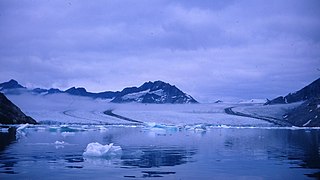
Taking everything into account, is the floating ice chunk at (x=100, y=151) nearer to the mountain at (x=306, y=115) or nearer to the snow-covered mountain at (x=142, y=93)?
the mountain at (x=306, y=115)

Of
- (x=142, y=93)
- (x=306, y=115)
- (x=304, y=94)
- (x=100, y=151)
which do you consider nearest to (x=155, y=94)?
(x=142, y=93)

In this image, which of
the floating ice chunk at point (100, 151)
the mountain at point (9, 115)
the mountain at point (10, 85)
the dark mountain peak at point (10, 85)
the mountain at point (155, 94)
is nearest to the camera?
the floating ice chunk at point (100, 151)

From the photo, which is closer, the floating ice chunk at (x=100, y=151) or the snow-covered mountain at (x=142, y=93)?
the floating ice chunk at (x=100, y=151)

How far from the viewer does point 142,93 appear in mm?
166625

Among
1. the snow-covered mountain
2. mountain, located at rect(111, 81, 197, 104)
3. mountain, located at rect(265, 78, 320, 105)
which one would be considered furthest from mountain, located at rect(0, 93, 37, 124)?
mountain, located at rect(111, 81, 197, 104)

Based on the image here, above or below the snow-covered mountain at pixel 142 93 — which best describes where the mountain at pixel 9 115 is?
below

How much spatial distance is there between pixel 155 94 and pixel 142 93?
5.66m

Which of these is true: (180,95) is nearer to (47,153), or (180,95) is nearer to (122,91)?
(122,91)

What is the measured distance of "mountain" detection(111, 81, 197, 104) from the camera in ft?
523

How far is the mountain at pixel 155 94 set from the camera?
6275 inches

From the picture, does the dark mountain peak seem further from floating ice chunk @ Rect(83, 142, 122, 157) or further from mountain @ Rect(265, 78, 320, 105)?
floating ice chunk @ Rect(83, 142, 122, 157)

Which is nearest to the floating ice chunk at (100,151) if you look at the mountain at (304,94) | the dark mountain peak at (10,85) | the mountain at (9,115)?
the mountain at (9,115)

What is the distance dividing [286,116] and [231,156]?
5846 centimetres

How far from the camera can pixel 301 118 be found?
67062mm
